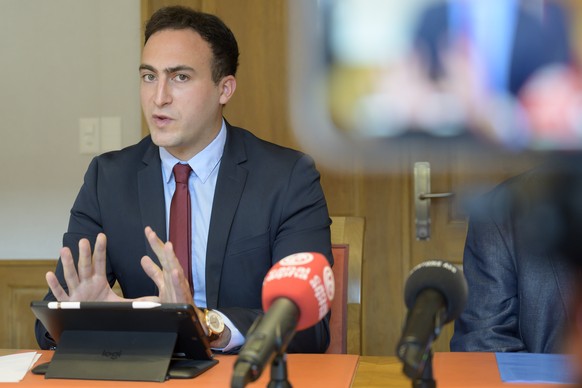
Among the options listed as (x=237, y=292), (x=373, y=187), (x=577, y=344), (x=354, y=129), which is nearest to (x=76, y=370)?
(x=237, y=292)

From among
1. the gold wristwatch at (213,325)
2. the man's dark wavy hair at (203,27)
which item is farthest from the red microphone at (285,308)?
the man's dark wavy hair at (203,27)

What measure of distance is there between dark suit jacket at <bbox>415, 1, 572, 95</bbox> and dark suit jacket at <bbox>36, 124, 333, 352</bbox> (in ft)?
4.29

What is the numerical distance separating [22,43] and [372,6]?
1334 mm

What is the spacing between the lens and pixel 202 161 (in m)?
1.93

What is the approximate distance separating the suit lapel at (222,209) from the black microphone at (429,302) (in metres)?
1.07

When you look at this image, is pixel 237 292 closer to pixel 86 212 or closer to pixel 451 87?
pixel 86 212

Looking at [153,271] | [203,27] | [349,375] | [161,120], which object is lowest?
[349,375]

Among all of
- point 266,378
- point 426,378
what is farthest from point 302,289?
point 266,378

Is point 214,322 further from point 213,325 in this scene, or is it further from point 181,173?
point 181,173

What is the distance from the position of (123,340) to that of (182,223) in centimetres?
64

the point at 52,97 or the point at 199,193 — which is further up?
the point at 52,97

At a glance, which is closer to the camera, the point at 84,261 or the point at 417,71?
the point at 84,261

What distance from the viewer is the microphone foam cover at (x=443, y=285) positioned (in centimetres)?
74

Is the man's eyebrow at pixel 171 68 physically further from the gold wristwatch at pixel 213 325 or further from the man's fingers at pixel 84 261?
the gold wristwatch at pixel 213 325
